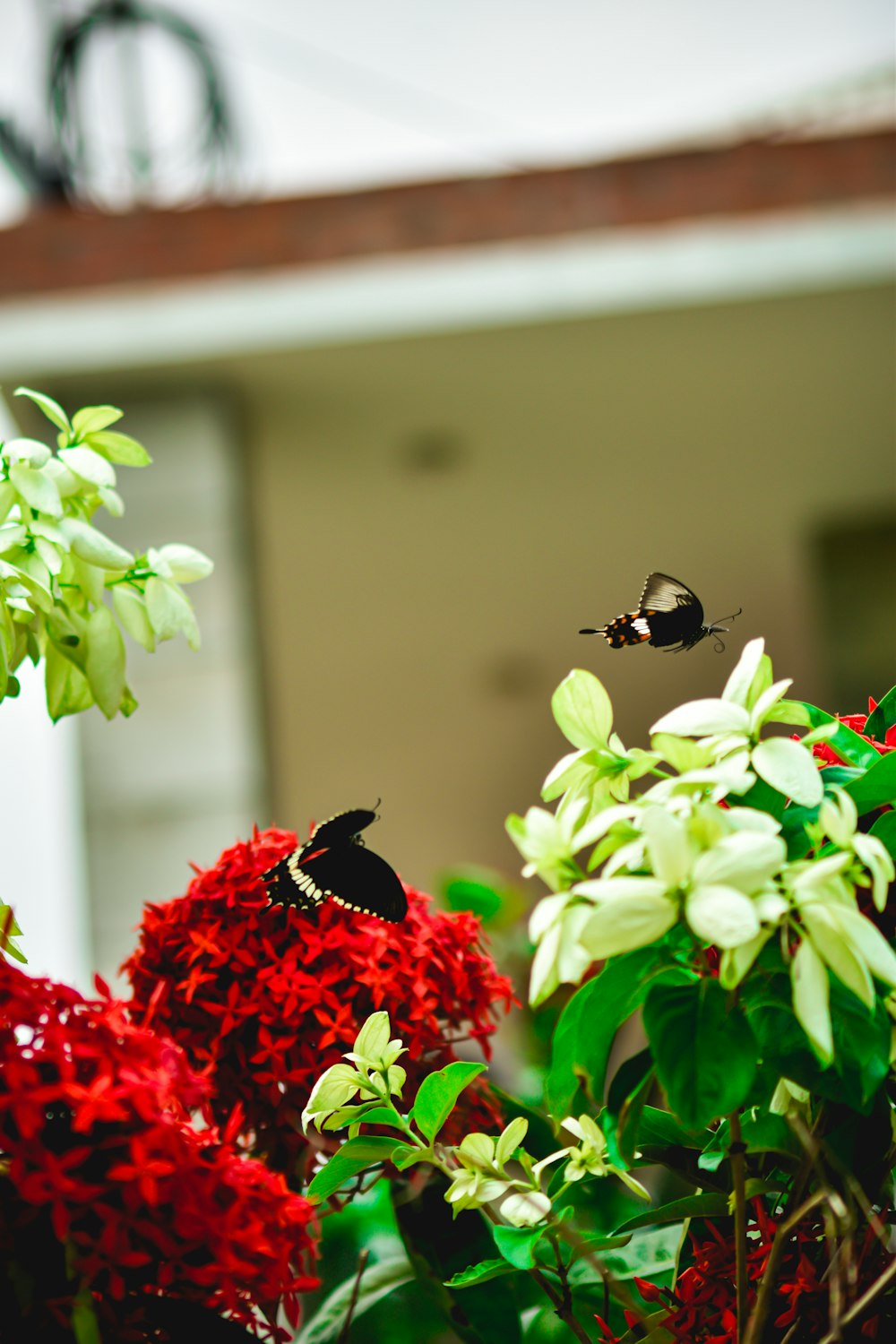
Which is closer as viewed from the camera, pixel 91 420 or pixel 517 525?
pixel 91 420

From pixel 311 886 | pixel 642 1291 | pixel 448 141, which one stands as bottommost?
pixel 642 1291

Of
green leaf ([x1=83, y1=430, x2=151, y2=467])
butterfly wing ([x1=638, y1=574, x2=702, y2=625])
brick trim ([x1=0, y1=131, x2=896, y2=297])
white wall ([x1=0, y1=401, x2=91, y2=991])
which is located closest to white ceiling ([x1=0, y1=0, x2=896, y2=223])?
brick trim ([x1=0, y1=131, x2=896, y2=297])

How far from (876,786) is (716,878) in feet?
0.35

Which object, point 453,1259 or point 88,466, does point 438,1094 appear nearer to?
point 453,1259

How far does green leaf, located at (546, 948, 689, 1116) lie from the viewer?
426 millimetres

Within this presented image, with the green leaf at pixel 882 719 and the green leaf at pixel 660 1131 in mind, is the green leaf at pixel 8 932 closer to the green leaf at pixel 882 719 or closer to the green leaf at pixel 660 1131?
the green leaf at pixel 660 1131

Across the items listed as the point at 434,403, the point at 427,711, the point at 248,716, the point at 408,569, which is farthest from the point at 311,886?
the point at 427,711

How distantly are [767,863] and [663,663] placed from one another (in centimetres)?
426

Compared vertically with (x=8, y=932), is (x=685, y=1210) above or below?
below

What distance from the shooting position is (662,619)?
1.74 ft

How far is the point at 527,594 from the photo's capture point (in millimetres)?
4559

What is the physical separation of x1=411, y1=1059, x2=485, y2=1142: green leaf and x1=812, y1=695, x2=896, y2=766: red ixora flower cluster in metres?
0.18

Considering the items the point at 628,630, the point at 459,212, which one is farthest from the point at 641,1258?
the point at 459,212

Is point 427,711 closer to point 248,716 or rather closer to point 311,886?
point 248,716
